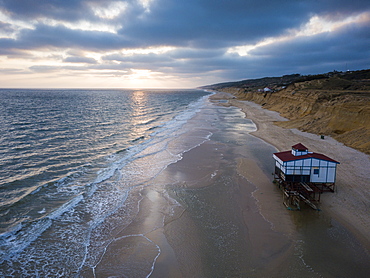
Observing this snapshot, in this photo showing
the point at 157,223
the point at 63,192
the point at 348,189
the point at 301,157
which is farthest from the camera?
the point at 63,192

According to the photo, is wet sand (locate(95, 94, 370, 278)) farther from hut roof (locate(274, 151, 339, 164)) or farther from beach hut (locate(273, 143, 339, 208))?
hut roof (locate(274, 151, 339, 164))

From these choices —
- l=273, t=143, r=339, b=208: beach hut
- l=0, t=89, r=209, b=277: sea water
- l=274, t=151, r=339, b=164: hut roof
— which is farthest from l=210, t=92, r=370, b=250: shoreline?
l=0, t=89, r=209, b=277: sea water

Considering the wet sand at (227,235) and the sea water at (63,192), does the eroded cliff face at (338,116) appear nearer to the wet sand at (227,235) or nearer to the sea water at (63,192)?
the wet sand at (227,235)

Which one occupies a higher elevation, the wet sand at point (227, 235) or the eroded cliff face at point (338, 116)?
the eroded cliff face at point (338, 116)

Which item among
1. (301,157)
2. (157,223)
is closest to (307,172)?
(301,157)

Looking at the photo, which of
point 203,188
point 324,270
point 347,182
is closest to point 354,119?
point 347,182

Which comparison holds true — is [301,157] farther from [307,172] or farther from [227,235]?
[227,235]

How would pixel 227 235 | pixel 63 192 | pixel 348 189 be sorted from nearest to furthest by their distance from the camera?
pixel 227 235, pixel 348 189, pixel 63 192

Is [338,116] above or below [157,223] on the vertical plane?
above

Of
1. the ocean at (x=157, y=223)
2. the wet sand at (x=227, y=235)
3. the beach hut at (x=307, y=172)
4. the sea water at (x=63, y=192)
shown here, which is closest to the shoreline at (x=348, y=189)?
the wet sand at (x=227, y=235)
